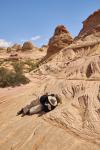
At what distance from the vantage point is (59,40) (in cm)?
2217

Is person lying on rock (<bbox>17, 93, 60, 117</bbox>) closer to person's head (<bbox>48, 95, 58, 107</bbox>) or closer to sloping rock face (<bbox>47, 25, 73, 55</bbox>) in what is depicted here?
person's head (<bbox>48, 95, 58, 107</bbox>)

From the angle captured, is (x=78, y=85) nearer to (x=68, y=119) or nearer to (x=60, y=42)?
(x=68, y=119)

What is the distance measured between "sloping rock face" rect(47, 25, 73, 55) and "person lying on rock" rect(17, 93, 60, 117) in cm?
1358

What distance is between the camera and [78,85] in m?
8.97

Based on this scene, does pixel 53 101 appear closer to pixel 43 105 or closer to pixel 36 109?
pixel 43 105

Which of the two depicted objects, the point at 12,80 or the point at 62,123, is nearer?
the point at 62,123

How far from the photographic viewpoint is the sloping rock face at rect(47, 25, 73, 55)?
21.6 m

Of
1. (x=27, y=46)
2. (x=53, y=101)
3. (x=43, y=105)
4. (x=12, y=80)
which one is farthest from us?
(x=27, y=46)

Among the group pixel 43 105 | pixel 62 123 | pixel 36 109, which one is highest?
pixel 43 105

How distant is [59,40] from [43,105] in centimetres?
1487

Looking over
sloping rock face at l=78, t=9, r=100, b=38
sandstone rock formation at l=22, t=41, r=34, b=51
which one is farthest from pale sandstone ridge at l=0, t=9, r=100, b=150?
sandstone rock formation at l=22, t=41, r=34, b=51

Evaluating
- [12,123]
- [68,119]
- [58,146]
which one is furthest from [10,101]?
[58,146]

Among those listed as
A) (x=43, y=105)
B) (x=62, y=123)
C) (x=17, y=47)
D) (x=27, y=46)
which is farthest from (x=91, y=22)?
(x=17, y=47)

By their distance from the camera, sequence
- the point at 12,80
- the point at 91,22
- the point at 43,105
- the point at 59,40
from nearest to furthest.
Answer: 1. the point at 43,105
2. the point at 12,80
3. the point at 91,22
4. the point at 59,40
